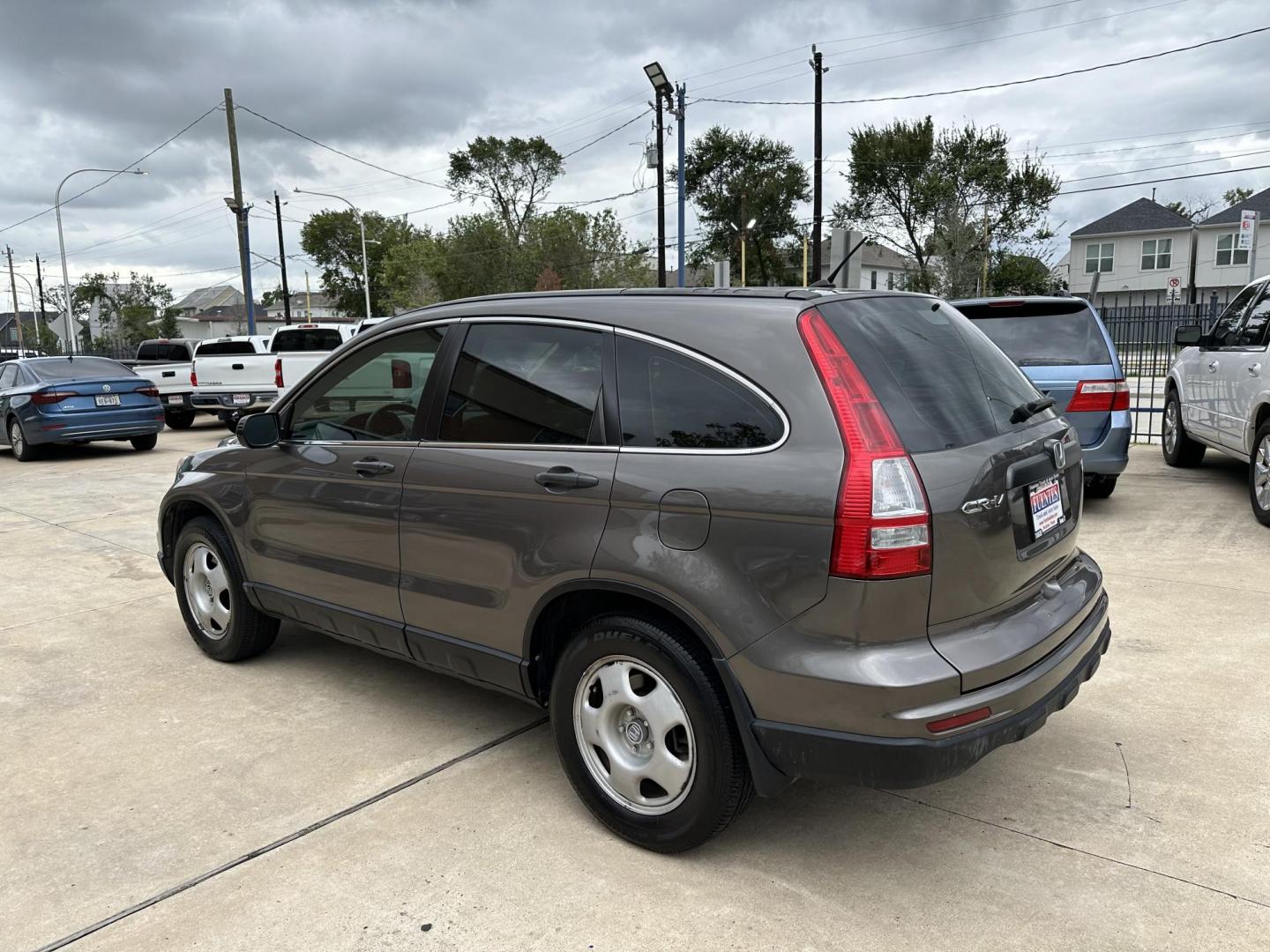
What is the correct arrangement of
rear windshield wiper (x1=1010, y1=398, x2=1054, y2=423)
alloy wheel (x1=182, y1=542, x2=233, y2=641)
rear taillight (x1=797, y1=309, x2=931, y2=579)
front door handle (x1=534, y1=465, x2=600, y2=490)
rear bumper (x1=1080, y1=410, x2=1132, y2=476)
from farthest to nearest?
A: rear bumper (x1=1080, y1=410, x2=1132, y2=476) < alloy wheel (x1=182, y1=542, x2=233, y2=641) < rear windshield wiper (x1=1010, y1=398, x2=1054, y2=423) < front door handle (x1=534, y1=465, x2=600, y2=490) < rear taillight (x1=797, y1=309, x2=931, y2=579)

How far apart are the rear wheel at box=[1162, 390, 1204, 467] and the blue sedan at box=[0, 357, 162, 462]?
13643 millimetres

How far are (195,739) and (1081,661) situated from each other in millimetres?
3394

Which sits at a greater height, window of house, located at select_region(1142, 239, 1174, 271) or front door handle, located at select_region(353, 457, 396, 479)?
window of house, located at select_region(1142, 239, 1174, 271)

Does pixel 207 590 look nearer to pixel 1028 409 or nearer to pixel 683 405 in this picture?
pixel 683 405

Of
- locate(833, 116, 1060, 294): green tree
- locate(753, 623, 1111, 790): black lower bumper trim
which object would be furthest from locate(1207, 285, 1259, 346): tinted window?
locate(833, 116, 1060, 294): green tree

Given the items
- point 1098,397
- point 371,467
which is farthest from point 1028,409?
point 1098,397

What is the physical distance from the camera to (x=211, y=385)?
56.6 feet

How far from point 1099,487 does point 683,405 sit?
21.8 feet

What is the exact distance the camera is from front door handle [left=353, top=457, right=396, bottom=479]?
11.8 feet

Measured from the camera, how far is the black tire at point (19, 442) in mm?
13461

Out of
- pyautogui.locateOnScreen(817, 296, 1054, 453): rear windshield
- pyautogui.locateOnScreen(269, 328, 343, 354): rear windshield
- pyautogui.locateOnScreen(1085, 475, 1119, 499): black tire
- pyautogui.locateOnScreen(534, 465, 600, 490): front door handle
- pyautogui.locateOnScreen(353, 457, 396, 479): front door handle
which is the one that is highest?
pyautogui.locateOnScreen(269, 328, 343, 354): rear windshield

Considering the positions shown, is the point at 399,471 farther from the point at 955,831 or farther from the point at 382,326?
the point at 955,831

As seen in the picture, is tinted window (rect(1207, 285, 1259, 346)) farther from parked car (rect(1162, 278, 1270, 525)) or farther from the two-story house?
the two-story house

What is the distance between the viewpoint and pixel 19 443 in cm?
1370
